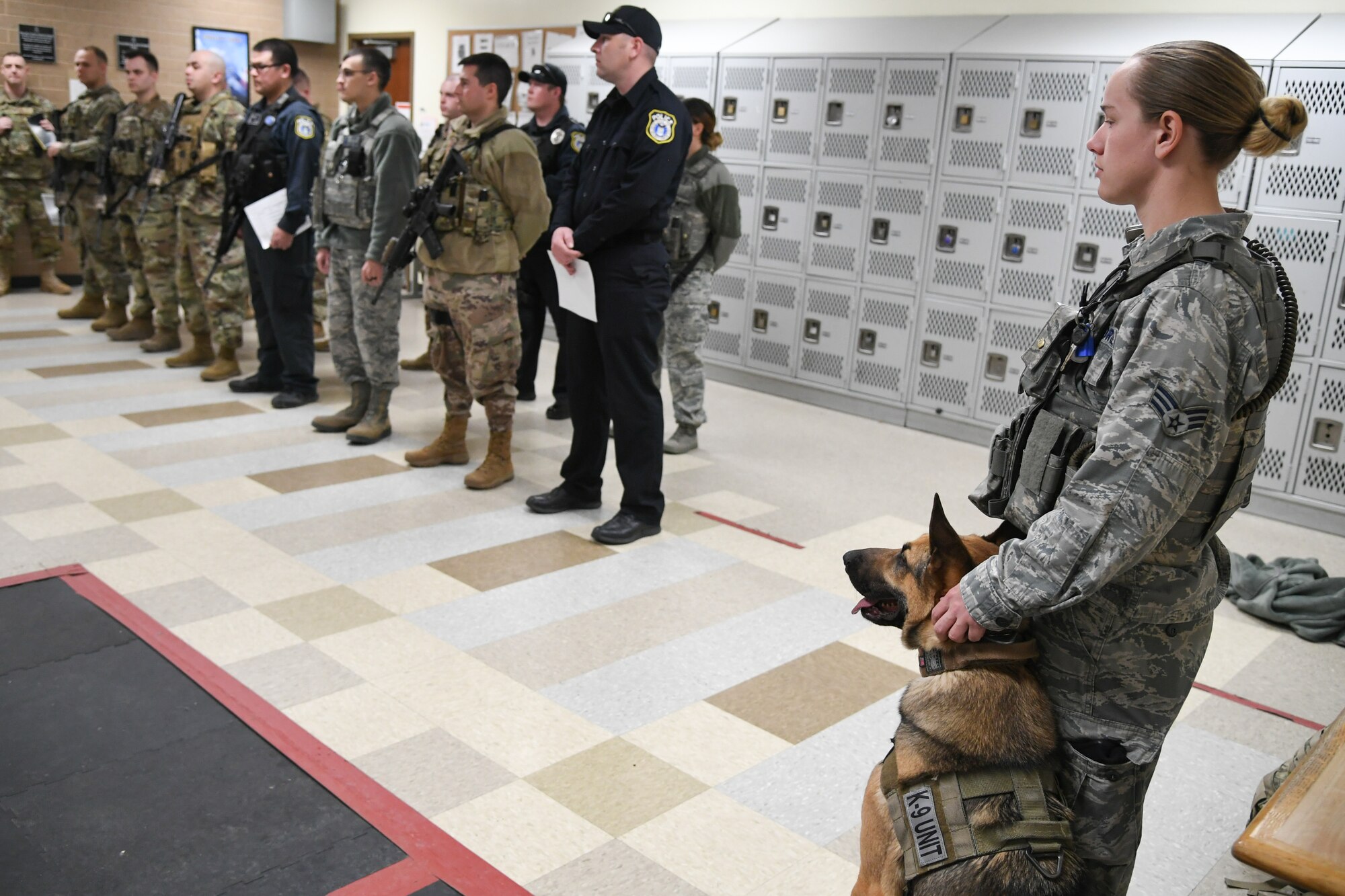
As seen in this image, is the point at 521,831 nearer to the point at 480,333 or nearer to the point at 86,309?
the point at 480,333

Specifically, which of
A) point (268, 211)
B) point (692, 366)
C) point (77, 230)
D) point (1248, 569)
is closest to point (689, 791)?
point (1248, 569)

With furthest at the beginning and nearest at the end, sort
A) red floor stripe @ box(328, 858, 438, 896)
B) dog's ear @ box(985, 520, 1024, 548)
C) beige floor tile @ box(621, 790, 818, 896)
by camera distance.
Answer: beige floor tile @ box(621, 790, 818, 896) → red floor stripe @ box(328, 858, 438, 896) → dog's ear @ box(985, 520, 1024, 548)

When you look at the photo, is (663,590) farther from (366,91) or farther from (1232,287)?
(366,91)

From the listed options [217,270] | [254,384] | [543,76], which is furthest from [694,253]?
[217,270]

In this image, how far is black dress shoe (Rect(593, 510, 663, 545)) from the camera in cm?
371

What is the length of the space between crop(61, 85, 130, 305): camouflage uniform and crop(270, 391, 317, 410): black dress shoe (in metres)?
2.17

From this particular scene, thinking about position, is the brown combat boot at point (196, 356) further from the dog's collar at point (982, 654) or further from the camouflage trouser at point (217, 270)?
the dog's collar at point (982, 654)

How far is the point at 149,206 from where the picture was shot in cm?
590

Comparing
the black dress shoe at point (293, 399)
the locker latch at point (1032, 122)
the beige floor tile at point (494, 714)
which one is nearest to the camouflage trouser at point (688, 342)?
the locker latch at point (1032, 122)

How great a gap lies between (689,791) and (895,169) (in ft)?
13.6

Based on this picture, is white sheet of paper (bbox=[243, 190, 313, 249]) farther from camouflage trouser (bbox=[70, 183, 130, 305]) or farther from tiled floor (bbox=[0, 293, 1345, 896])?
camouflage trouser (bbox=[70, 183, 130, 305])

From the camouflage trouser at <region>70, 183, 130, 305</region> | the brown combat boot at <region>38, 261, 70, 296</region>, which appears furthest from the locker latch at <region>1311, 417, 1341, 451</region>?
the brown combat boot at <region>38, 261, 70, 296</region>

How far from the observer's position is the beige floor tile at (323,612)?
A: 2.94 meters

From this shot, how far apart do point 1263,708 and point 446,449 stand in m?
3.15
